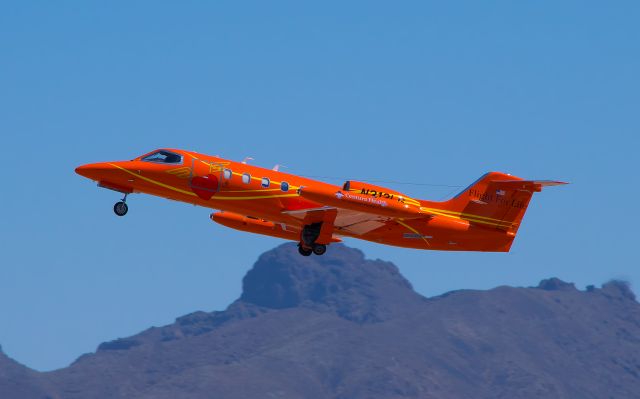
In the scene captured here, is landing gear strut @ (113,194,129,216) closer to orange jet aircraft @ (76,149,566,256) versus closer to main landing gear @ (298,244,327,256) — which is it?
orange jet aircraft @ (76,149,566,256)

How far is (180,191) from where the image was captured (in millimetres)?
51031

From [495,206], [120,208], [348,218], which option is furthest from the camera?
[495,206]

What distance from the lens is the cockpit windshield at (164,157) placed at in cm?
5106

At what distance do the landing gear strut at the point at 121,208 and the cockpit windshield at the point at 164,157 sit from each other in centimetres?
195

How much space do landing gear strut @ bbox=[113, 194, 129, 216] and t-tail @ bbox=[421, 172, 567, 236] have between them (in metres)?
13.8

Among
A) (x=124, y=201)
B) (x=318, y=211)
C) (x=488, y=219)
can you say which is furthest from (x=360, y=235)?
(x=124, y=201)

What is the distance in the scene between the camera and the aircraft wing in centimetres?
5169

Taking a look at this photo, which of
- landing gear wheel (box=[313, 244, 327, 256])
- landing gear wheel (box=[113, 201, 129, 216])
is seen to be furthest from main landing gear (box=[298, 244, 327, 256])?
landing gear wheel (box=[113, 201, 129, 216])

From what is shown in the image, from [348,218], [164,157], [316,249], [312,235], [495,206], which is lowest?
[316,249]

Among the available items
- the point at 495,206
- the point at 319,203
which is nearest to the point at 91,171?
the point at 319,203

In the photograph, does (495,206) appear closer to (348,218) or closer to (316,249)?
(348,218)

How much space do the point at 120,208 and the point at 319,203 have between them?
869cm

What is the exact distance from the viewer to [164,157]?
5125 cm

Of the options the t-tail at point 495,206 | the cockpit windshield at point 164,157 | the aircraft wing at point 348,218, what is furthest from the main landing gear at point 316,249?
the cockpit windshield at point 164,157
